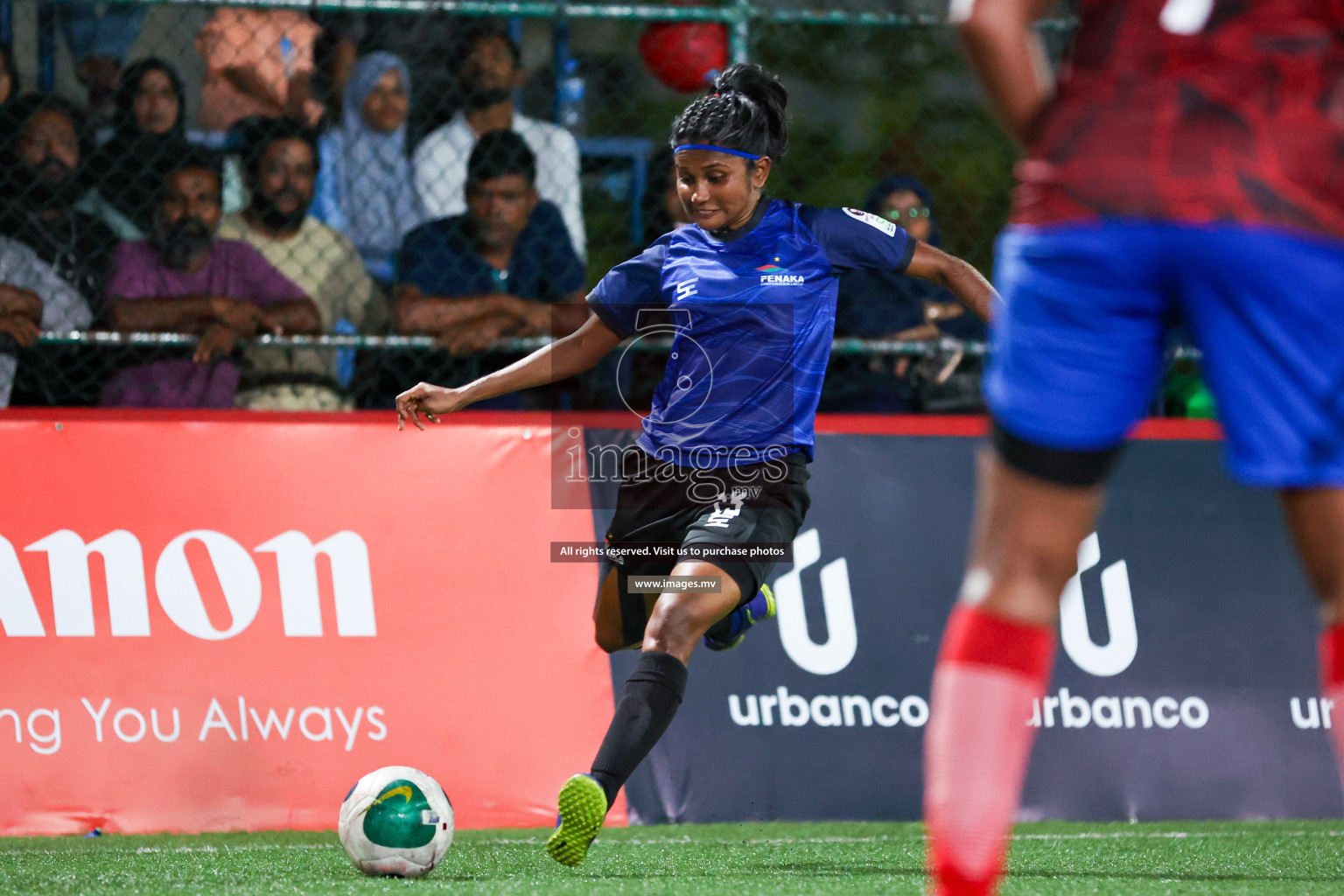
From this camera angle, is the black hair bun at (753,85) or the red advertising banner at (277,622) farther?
the red advertising banner at (277,622)

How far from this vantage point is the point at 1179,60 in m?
2.02

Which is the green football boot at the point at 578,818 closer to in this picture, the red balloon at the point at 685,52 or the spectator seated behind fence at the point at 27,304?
Result: the spectator seated behind fence at the point at 27,304

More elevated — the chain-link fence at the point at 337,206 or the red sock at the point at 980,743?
the chain-link fence at the point at 337,206

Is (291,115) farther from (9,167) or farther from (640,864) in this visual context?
(640,864)

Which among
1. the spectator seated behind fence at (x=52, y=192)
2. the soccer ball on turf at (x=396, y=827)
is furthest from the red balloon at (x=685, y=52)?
the soccer ball on turf at (x=396, y=827)

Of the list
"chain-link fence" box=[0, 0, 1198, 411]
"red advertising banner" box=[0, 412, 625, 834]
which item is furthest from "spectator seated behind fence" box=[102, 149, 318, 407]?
"red advertising banner" box=[0, 412, 625, 834]

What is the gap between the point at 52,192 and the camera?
6.22m

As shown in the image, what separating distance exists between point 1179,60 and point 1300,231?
0.27m

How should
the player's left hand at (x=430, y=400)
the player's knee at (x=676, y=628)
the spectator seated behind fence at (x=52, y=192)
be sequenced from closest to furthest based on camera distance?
the player's knee at (x=676, y=628), the player's left hand at (x=430, y=400), the spectator seated behind fence at (x=52, y=192)

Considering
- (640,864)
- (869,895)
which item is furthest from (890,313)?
(869,895)

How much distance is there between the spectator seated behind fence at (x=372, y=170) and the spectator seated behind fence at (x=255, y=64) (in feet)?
0.66

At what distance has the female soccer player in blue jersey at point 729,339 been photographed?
4.54 metres

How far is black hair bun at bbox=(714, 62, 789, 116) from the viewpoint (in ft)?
15.6

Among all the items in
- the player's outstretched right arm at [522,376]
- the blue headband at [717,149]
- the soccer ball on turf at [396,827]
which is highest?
the blue headband at [717,149]
